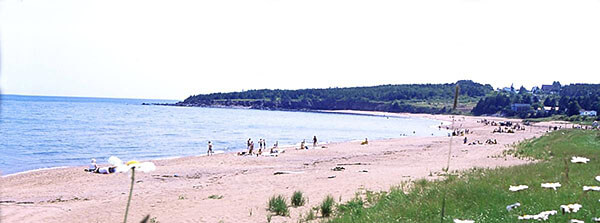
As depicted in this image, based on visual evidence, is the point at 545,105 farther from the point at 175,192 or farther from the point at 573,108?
the point at 175,192

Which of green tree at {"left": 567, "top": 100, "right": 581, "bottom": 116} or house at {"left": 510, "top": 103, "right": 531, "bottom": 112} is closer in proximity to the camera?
green tree at {"left": 567, "top": 100, "right": 581, "bottom": 116}

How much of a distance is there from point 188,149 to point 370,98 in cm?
16079

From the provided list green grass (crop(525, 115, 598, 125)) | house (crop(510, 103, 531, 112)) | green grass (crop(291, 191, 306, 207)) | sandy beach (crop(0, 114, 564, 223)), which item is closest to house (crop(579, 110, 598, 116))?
green grass (crop(525, 115, 598, 125))

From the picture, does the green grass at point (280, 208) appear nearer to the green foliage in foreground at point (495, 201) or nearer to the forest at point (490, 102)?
the green foliage in foreground at point (495, 201)

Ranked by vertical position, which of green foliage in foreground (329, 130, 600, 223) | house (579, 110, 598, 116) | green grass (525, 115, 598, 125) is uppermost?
green foliage in foreground (329, 130, 600, 223)

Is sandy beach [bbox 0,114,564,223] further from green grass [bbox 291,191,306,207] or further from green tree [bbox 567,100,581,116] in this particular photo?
green tree [bbox 567,100,581,116]

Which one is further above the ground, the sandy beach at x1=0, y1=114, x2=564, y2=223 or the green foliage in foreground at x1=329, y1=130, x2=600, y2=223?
the green foliage in foreground at x1=329, y1=130, x2=600, y2=223

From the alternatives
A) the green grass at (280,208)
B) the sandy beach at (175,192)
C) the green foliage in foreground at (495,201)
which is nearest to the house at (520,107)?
the sandy beach at (175,192)

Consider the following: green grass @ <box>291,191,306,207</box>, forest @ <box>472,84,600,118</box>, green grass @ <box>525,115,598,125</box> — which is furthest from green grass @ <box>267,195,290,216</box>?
forest @ <box>472,84,600,118</box>

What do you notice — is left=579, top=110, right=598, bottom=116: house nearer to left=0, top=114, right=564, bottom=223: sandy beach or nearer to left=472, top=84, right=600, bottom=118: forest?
left=472, top=84, right=600, bottom=118: forest

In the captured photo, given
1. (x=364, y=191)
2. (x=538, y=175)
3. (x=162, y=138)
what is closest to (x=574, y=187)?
(x=538, y=175)

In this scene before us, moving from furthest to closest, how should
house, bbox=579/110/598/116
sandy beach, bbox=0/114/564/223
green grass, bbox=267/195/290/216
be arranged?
house, bbox=579/110/598/116, sandy beach, bbox=0/114/564/223, green grass, bbox=267/195/290/216

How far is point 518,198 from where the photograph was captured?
26.2ft

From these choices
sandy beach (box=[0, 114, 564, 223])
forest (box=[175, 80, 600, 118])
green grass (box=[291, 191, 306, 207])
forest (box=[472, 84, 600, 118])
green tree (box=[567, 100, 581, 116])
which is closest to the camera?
green grass (box=[291, 191, 306, 207])
